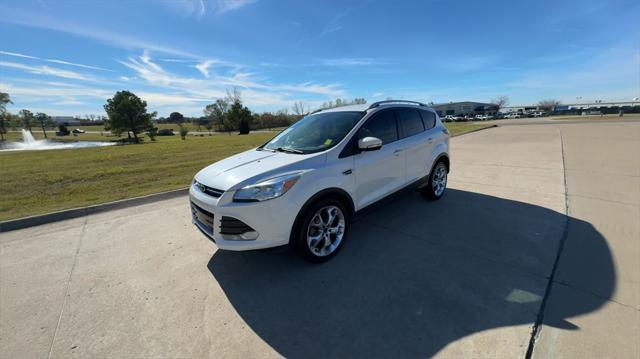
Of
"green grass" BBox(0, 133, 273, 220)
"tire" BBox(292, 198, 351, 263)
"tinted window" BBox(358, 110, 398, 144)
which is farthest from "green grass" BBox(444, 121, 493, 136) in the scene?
"tire" BBox(292, 198, 351, 263)

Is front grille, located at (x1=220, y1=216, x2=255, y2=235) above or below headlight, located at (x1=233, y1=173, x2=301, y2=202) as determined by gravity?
below

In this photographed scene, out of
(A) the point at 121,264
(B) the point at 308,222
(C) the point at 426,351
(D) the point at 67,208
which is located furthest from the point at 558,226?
(D) the point at 67,208

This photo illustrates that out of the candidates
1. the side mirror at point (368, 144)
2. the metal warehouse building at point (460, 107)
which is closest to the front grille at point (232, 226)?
the side mirror at point (368, 144)

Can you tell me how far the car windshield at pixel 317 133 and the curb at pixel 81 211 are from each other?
326cm

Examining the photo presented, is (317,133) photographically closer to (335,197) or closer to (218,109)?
(335,197)

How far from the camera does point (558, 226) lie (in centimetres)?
397

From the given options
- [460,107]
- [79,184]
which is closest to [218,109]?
[79,184]

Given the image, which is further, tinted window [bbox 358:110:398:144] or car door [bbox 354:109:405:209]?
tinted window [bbox 358:110:398:144]

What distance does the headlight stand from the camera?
110 inches

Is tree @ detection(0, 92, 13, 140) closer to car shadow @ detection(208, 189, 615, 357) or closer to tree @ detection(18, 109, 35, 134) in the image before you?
tree @ detection(18, 109, 35, 134)

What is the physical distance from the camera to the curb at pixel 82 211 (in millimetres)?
4652

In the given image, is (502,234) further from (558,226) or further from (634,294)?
(634,294)

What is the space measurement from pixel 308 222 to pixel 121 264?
2.45 meters

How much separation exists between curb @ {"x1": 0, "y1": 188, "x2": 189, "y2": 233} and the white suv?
3105 millimetres
